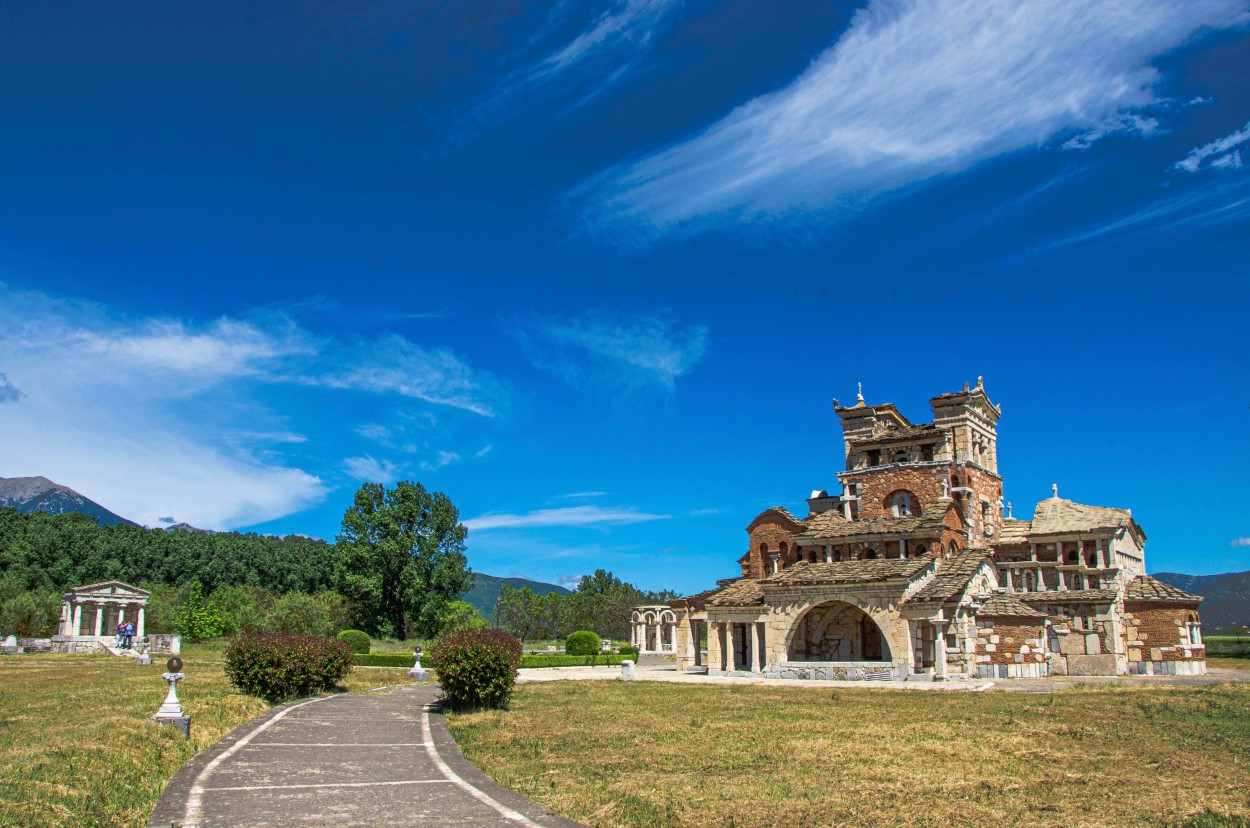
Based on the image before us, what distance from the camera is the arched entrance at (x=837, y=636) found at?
4434 centimetres

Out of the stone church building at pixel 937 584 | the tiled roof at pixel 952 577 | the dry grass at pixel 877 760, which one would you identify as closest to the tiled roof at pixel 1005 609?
the stone church building at pixel 937 584

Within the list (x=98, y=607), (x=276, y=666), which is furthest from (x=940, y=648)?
(x=98, y=607)

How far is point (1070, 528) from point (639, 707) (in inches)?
1155

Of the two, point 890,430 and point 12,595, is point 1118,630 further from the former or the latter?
point 12,595

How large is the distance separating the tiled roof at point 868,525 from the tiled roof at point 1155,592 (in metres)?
9.62

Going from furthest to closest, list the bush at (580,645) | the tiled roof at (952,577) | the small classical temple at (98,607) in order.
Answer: the small classical temple at (98,607), the bush at (580,645), the tiled roof at (952,577)

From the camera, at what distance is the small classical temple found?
67125 millimetres

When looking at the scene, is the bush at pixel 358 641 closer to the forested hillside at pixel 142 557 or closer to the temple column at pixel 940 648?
the temple column at pixel 940 648

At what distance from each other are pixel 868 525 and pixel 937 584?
282 inches

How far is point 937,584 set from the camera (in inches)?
1527

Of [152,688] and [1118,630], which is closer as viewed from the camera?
[152,688]

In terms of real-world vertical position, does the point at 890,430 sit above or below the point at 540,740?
above

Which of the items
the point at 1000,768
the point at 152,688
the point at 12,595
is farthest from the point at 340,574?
the point at 1000,768

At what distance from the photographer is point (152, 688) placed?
28.7 m
